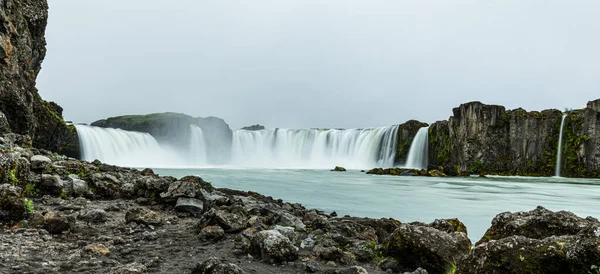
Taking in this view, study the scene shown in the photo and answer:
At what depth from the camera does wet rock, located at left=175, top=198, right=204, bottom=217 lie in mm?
6805

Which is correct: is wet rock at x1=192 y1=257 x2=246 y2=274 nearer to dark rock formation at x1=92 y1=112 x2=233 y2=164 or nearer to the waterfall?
the waterfall

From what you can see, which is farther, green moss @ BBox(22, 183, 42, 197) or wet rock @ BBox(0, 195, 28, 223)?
green moss @ BBox(22, 183, 42, 197)

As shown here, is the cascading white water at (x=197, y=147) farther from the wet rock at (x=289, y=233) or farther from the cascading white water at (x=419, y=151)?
the wet rock at (x=289, y=233)

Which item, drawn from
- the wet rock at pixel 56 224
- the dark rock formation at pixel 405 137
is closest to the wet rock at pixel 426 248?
the wet rock at pixel 56 224

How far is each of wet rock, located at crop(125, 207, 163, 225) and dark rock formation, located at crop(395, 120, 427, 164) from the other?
56694 mm

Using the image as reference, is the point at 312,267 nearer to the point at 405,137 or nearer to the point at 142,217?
the point at 142,217

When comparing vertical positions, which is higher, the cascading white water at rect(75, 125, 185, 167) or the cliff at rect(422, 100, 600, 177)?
the cliff at rect(422, 100, 600, 177)

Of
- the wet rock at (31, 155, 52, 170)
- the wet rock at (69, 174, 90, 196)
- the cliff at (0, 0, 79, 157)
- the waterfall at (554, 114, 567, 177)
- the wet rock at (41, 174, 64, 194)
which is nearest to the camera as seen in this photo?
the wet rock at (41, 174, 64, 194)

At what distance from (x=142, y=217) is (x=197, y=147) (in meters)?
67.9

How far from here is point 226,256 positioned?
4.46 metres

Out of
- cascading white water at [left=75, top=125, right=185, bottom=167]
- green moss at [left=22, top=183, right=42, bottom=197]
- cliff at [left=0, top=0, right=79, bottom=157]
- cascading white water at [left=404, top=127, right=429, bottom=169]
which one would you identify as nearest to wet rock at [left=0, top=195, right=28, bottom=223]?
green moss at [left=22, top=183, right=42, bottom=197]

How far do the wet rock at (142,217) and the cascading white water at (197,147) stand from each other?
212 feet

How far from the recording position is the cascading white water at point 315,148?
6062 cm

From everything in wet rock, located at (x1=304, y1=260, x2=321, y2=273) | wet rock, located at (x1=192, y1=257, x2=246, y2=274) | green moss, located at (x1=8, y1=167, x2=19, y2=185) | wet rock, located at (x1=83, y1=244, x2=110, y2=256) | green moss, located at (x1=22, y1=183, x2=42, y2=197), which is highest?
green moss, located at (x1=8, y1=167, x2=19, y2=185)
